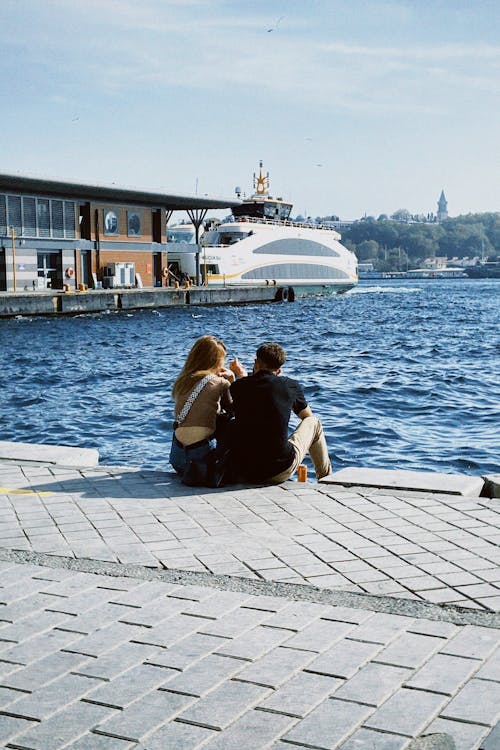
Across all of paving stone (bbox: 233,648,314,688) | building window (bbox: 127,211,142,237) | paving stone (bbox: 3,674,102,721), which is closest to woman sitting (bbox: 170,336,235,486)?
paving stone (bbox: 233,648,314,688)

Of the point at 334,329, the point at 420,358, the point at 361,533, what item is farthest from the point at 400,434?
the point at 334,329

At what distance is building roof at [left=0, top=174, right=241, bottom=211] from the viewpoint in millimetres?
45750

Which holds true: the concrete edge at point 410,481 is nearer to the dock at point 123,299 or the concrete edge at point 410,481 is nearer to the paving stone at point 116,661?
the paving stone at point 116,661

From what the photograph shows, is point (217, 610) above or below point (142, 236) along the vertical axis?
below

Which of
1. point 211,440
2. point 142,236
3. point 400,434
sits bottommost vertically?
point 400,434

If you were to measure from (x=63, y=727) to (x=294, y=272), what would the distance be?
222ft

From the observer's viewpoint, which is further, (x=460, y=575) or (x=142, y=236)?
(x=142, y=236)

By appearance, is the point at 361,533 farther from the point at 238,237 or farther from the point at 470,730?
the point at 238,237

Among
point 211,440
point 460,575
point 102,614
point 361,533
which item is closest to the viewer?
point 102,614

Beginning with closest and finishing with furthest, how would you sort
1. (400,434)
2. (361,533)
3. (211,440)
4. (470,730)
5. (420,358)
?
(470,730) < (361,533) < (211,440) < (400,434) < (420,358)

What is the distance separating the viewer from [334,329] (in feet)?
127

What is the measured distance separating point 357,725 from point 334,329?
117 feet

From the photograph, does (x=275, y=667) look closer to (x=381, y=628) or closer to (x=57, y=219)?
(x=381, y=628)

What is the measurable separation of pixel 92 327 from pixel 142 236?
1853 cm
